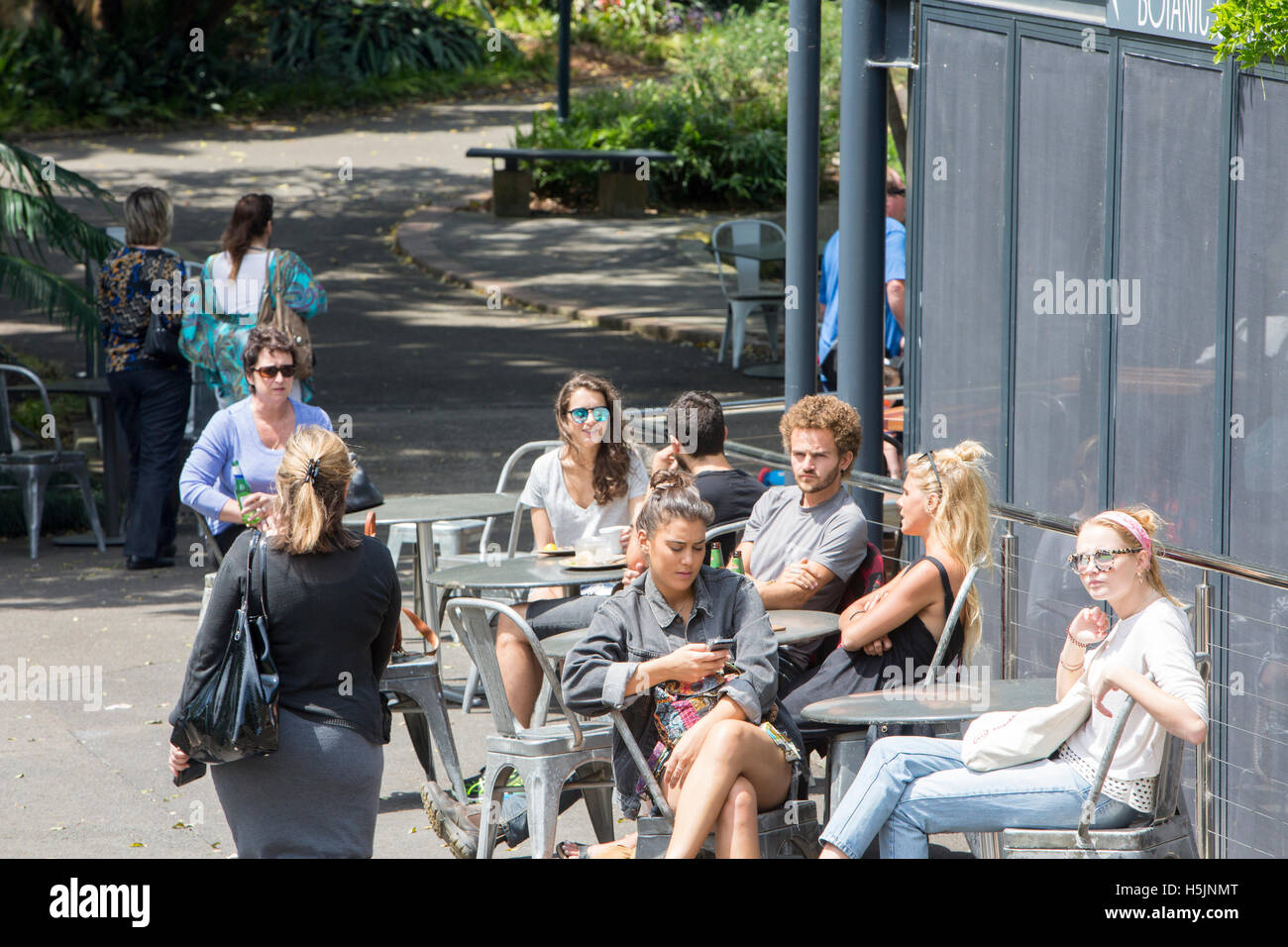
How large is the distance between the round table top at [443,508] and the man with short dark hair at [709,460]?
1.03 metres

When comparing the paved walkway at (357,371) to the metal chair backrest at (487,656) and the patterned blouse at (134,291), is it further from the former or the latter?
the patterned blouse at (134,291)

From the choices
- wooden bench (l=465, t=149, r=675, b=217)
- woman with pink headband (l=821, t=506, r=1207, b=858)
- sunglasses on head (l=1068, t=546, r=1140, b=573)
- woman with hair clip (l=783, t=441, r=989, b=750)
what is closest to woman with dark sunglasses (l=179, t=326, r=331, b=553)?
woman with hair clip (l=783, t=441, r=989, b=750)

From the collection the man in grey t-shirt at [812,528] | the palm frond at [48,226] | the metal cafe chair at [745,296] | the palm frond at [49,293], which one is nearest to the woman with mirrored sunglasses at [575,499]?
the man in grey t-shirt at [812,528]

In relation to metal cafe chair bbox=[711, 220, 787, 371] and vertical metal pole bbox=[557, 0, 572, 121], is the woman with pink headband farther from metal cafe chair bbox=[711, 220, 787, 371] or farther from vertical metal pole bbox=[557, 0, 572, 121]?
vertical metal pole bbox=[557, 0, 572, 121]

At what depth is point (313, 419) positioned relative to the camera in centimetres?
654

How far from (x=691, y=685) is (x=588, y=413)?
1.76 meters

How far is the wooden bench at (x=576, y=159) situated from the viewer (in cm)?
2069

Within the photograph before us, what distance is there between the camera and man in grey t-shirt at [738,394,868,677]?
5.57 metres

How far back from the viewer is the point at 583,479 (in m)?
6.47

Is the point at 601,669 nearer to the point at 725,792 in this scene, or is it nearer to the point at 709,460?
the point at 725,792

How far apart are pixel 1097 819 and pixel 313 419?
11.7ft

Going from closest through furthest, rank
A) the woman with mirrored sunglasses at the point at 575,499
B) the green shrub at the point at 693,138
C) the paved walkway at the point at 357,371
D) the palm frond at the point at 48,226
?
1. the woman with mirrored sunglasses at the point at 575,499
2. the paved walkway at the point at 357,371
3. the palm frond at the point at 48,226
4. the green shrub at the point at 693,138

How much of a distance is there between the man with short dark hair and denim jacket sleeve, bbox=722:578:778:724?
1.46 metres
